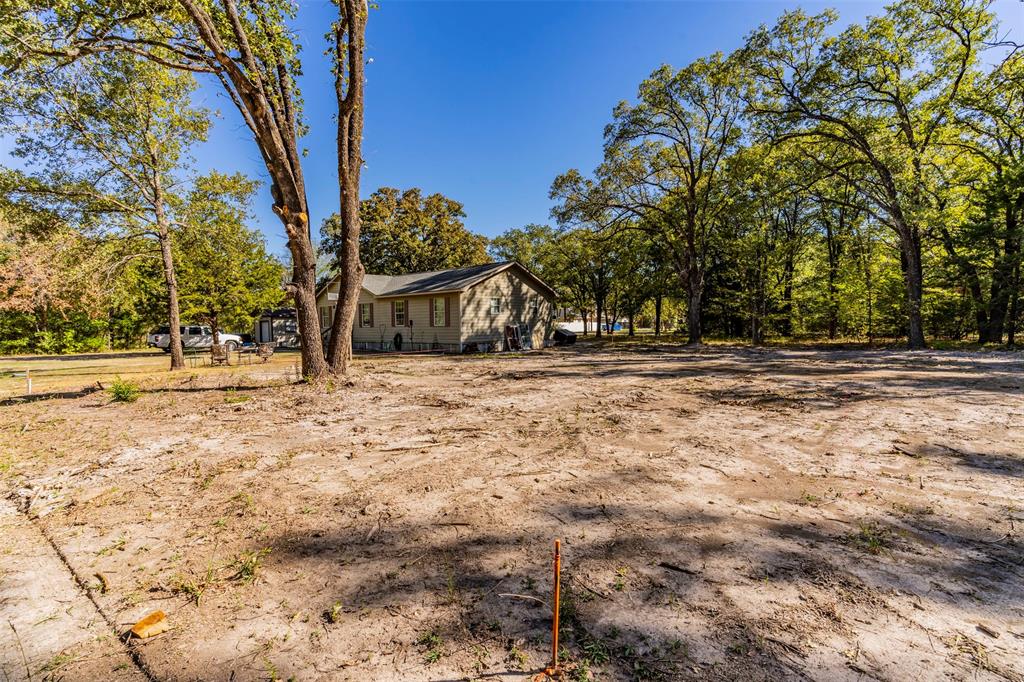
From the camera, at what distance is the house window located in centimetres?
2116

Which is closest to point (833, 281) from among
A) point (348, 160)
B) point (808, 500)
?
point (808, 500)

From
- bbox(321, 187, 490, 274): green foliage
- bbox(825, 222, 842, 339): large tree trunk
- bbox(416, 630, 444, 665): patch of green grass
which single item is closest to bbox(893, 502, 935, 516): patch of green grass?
bbox(416, 630, 444, 665): patch of green grass

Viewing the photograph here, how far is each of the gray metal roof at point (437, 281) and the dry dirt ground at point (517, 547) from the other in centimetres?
1473

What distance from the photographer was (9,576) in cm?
271

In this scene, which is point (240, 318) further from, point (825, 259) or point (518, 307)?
point (825, 259)

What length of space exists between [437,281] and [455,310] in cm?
327

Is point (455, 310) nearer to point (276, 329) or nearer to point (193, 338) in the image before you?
point (193, 338)

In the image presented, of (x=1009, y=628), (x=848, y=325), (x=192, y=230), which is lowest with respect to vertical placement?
(x=1009, y=628)

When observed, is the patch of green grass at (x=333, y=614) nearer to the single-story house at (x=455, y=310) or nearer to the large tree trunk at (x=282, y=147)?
the large tree trunk at (x=282, y=147)

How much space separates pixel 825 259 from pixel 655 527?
3543cm

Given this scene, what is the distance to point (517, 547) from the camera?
114 inches

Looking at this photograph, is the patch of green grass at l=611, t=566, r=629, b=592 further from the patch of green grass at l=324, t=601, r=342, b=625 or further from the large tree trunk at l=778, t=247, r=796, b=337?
the large tree trunk at l=778, t=247, r=796, b=337

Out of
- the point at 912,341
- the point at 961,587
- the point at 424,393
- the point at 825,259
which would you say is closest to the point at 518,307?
the point at 424,393

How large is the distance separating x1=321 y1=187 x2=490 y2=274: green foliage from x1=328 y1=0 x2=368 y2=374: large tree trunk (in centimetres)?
2743
